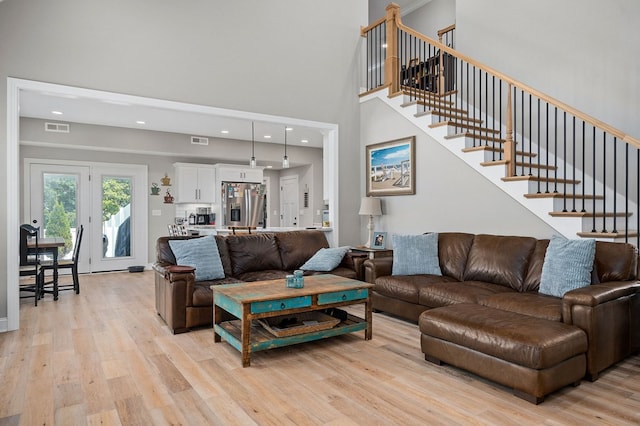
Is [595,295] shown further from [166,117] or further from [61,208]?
[61,208]

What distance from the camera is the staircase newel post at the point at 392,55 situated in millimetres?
5828

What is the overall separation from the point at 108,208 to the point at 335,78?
5047mm

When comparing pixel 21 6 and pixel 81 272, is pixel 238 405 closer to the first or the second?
pixel 21 6

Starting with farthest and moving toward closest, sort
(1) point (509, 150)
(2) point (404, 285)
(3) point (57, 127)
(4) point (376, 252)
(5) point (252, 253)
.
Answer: (3) point (57, 127), (4) point (376, 252), (5) point (252, 253), (1) point (509, 150), (2) point (404, 285)

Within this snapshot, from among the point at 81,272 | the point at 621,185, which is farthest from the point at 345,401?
the point at 81,272

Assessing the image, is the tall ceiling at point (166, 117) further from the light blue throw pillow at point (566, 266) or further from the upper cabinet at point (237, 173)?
the light blue throw pillow at point (566, 266)

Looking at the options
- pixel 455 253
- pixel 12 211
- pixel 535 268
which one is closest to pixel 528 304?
pixel 535 268

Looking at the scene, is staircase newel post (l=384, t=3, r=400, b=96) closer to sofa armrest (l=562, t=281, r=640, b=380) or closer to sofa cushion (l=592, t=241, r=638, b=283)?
sofa cushion (l=592, t=241, r=638, b=283)

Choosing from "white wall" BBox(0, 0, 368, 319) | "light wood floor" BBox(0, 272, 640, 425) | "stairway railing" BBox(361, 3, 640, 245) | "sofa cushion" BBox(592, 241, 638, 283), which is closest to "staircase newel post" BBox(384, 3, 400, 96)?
"stairway railing" BBox(361, 3, 640, 245)

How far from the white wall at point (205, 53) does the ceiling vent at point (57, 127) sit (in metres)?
3.27

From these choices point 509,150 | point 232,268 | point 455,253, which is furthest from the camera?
point 232,268

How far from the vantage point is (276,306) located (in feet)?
10.5

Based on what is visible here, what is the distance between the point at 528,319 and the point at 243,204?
7.32 metres

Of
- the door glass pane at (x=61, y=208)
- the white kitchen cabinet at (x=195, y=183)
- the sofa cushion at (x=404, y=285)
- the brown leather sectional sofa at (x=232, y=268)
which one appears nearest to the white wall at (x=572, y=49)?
the sofa cushion at (x=404, y=285)
